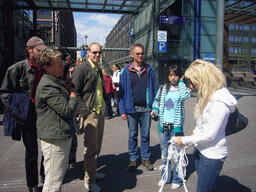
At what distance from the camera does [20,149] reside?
4758 mm

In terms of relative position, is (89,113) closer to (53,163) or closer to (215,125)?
(53,163)

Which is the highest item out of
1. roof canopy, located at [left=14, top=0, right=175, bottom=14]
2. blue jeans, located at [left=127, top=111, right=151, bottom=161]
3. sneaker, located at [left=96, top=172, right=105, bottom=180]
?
roof canopy, located at [left=14, top=0, right=175, bottom=14]

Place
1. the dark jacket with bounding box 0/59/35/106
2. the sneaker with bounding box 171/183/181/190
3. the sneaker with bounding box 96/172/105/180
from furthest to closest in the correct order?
the sneaker with bounding box 96/172/105/180, the sneaker with bounding box 171/183/181/190, the dark jacket with bounding box 0/59/35/106

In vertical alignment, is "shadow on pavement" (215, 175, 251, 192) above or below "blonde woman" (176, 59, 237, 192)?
below

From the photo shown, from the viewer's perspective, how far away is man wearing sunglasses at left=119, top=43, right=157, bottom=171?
3699 mm

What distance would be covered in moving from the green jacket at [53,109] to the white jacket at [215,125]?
3.60 ft

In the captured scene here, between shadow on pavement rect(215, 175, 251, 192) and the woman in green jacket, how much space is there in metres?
2.13

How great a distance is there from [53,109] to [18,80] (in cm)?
99

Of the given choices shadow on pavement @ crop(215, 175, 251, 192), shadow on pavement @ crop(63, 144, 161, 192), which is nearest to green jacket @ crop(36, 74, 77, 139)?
shadow on pavement @ crop(63, 144, 161, 192)

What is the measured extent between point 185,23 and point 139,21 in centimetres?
313

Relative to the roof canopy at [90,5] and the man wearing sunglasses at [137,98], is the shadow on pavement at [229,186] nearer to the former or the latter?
the man wearing sunglasses at [137,98]

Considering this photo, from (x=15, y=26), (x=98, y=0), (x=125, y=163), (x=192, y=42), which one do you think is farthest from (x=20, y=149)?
(x=192, y=42)

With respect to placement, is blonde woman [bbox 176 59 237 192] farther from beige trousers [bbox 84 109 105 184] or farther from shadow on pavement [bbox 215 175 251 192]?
beige trousers [bbox 84 109 105 184]

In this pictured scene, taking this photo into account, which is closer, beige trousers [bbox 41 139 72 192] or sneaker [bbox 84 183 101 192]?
beige trousers [bbox 41 139 72 192]
